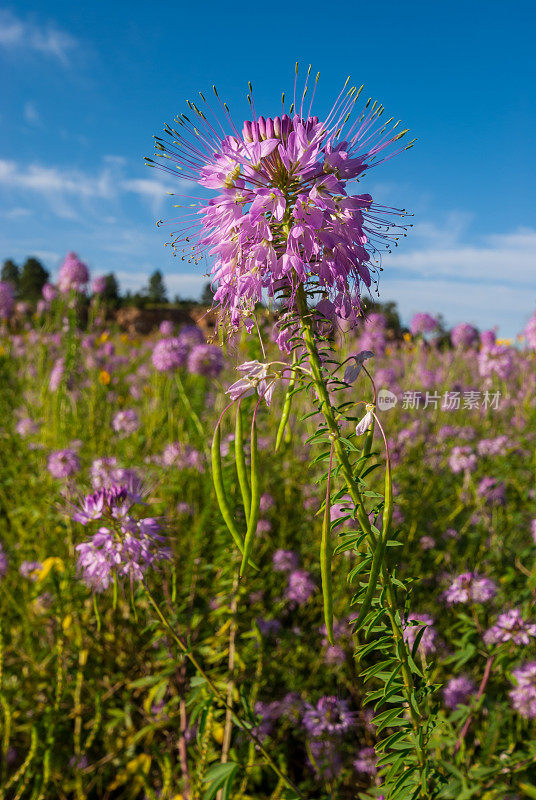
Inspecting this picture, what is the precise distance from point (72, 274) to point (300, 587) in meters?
5.00

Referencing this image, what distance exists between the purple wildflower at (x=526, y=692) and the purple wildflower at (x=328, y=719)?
803 mm

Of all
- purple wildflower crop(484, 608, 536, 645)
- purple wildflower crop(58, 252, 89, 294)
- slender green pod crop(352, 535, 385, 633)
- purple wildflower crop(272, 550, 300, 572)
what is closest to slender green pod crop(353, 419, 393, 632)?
slender green pod crop(352, 535, 385, 633)

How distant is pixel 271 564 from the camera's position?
142 inches

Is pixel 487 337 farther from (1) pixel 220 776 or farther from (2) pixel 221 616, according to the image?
(1) pixel 220 776

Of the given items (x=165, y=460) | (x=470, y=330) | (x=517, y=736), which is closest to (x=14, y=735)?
(x=165, y=460)

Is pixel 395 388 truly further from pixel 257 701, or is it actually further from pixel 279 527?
pixel 257 701

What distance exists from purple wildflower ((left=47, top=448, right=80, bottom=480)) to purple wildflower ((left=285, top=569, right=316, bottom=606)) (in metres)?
1.81

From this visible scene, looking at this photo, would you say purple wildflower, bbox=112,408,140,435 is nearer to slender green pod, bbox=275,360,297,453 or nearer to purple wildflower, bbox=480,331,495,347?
slender green pod, bbox=275,360,297,453

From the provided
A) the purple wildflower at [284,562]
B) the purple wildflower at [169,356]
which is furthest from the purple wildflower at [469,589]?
the purple wildflower at [169,356]

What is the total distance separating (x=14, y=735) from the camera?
2.76m

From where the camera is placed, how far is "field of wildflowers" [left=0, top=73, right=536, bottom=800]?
1200 mm

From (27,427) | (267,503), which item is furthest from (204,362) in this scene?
(27,427)

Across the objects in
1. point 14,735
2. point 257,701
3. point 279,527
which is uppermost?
point 279,527

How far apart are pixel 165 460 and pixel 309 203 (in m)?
3.20
